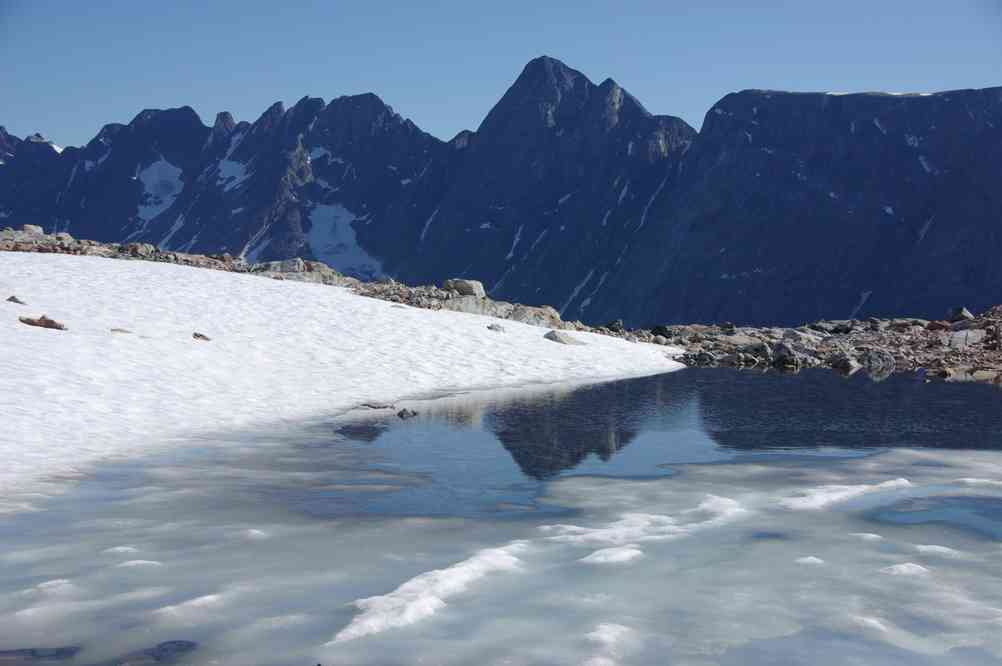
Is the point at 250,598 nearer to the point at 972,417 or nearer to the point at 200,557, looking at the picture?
the point at 200,557

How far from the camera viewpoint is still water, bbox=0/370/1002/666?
24.6 ft

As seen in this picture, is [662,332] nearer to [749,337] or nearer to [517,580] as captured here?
[749,337]

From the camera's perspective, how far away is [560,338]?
120ft

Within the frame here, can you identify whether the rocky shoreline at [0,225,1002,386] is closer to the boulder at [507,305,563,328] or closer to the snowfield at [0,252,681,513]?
the boulder at [507,305,563,328]

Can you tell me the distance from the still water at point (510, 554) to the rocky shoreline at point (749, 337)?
20428 mm

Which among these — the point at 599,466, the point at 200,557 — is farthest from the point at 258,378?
the point at 200,557

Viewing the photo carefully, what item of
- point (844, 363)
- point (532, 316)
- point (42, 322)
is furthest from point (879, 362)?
point (42, 322)

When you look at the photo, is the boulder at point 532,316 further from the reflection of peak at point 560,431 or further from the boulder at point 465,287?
the reflection of peak at point 560,431

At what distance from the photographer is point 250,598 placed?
27.7ft

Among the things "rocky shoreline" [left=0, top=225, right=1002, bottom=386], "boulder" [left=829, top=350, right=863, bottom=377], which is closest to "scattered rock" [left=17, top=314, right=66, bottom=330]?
"rocky shoreline" [left=0, top=225, right=1002, bottom=386]

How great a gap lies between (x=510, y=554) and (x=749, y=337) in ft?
137

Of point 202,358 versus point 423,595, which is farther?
point 202,358

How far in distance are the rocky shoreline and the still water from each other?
67.0 feet

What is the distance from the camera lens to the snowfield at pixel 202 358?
16.5 meters
